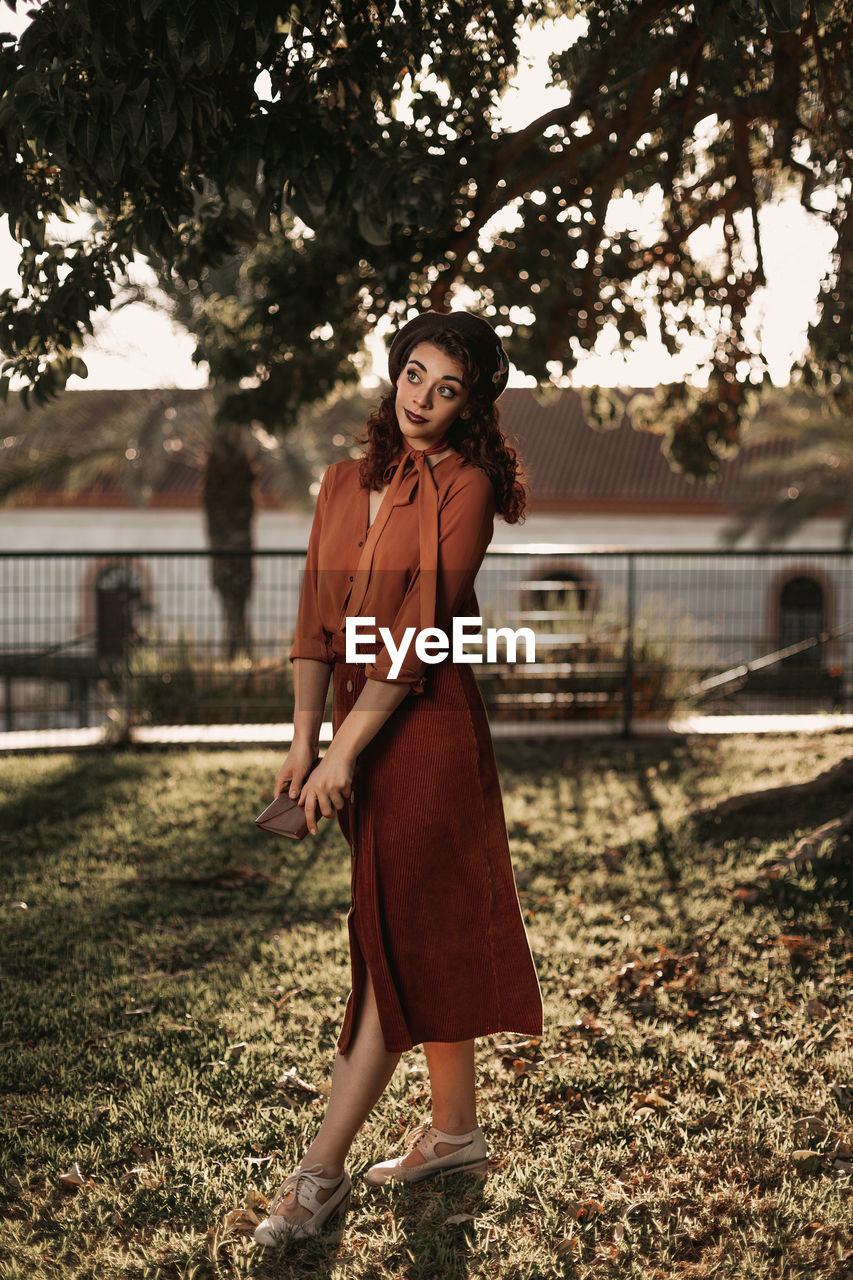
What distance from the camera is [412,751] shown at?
2527 mm

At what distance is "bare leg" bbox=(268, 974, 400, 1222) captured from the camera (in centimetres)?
259

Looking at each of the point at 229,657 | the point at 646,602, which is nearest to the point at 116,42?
the point at 229,657

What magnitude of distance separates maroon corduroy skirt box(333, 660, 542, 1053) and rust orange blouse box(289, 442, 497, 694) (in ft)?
0.42

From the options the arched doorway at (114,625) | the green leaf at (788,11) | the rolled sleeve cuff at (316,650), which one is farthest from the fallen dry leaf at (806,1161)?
the arched doorway at (114,625)

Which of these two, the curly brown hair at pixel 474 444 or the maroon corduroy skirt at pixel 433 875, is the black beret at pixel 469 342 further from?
the maroon corduroy skirt at pixel 433 875

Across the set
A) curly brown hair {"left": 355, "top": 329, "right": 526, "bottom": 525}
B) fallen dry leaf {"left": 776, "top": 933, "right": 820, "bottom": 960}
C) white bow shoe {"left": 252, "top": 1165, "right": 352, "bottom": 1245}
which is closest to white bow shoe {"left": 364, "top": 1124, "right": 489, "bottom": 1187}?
white bow shoe {"left": 252, "top": 1165, "right": 352, "bottom": 1245}

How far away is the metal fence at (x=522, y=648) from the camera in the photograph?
31.6 ft

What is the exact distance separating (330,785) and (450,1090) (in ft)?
3.09

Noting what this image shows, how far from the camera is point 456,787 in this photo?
254 cm

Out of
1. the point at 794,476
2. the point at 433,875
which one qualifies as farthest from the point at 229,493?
the point at 433,875

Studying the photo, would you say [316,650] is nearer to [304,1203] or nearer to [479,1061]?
[304,1203]

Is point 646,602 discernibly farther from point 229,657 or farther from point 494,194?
point 494,194

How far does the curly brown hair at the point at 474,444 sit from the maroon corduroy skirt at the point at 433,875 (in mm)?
427

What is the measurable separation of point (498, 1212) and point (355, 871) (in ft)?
2.97
